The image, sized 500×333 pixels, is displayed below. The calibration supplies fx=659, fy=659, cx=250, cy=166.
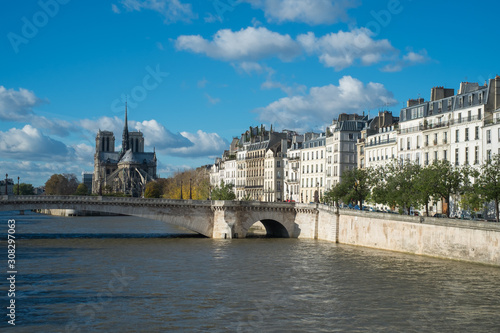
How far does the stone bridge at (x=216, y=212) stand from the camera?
221 ft

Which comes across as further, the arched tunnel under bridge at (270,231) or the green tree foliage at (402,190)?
the arched tunnel under bridge at (270,231)

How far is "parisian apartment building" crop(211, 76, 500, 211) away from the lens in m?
60.5

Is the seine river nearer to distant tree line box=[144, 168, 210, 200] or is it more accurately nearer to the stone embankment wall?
the stone embankment wall

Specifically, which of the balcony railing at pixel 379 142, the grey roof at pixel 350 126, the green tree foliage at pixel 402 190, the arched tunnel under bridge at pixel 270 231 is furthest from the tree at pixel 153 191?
the green tree foliage at pixel 402 190

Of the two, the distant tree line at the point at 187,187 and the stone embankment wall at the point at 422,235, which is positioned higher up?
the distant tree line at the point at 187,187

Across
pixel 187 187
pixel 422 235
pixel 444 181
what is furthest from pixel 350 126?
pixel 187 187

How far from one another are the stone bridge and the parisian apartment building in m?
4.01

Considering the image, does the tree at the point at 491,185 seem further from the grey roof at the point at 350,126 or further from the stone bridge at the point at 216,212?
the grey roof at the point at 350,126

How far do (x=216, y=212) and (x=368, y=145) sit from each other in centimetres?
2369

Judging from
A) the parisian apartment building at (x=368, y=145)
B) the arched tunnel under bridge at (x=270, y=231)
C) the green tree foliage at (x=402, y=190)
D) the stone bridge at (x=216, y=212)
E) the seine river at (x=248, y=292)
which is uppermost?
the parisian apartment building at (x=368, y=145)

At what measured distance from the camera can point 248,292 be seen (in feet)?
117

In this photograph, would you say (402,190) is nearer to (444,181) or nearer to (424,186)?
(424,186)

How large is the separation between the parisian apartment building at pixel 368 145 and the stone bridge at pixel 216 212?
4.01m

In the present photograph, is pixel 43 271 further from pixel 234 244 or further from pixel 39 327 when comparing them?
pixel 234 244
